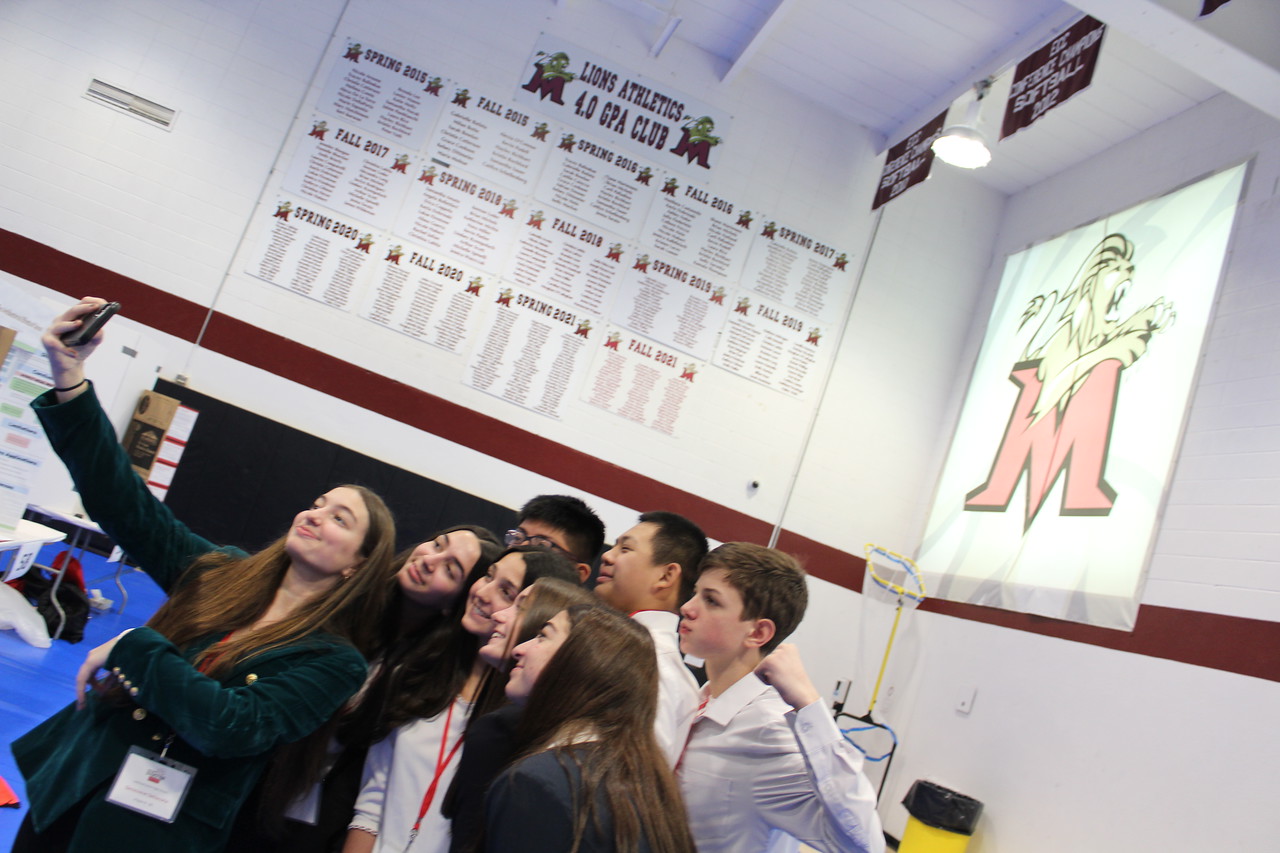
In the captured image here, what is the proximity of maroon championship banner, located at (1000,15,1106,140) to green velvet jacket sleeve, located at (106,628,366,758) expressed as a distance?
14.8ft

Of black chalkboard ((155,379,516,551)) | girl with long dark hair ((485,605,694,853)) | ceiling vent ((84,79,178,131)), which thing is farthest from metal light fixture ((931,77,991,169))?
ceiling vent ((84,79,178,131))

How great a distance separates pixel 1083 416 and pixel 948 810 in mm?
2322

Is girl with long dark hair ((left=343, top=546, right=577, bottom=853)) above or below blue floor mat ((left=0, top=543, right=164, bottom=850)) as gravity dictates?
above

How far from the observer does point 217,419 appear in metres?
5.84

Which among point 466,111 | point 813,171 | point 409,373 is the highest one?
point 813,171

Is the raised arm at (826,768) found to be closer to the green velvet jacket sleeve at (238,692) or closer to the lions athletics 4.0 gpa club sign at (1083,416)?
the green velvet jacket sleeve at (238,692)

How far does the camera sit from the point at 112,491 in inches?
75.0

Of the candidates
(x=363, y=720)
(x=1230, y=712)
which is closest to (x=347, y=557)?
(x=363, y=720)

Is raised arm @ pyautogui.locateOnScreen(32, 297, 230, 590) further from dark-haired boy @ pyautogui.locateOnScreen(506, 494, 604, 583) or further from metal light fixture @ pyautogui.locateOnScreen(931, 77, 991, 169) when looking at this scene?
metal light fixture @ pyautogui.locateOnScreen(931, 77, 991, 169)

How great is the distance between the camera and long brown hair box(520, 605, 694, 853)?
140 centimetres

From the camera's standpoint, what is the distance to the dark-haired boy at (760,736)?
1.78 metres

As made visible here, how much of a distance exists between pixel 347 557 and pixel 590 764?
0.82 metres

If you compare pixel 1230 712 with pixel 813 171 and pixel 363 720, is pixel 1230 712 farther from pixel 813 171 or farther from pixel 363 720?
pixel 813 171

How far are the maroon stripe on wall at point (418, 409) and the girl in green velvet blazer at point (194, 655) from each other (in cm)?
404
